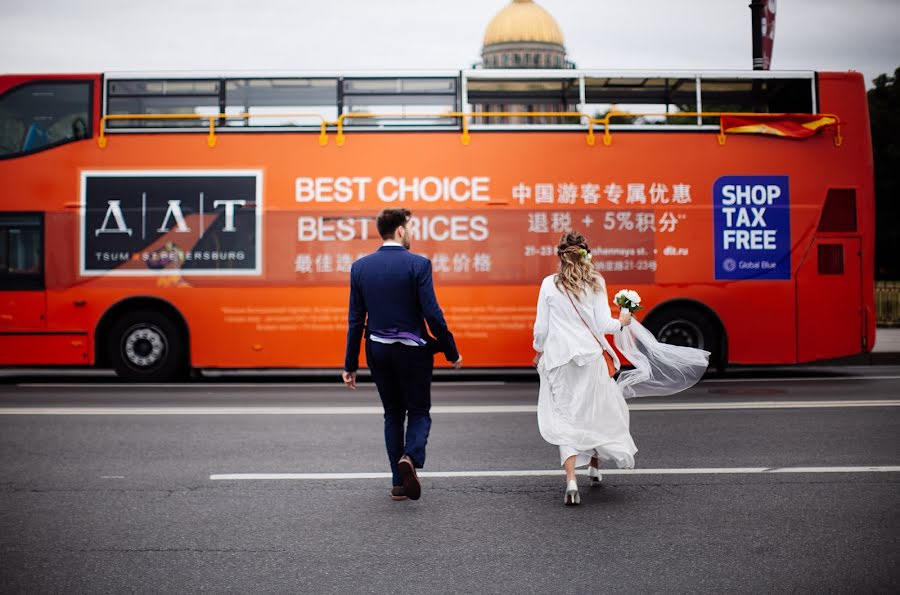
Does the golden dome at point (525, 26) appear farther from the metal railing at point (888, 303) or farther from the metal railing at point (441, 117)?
the metal railing at point (441, 117)

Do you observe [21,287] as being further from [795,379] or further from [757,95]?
[795,379]

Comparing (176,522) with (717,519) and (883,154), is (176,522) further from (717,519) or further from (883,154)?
(883,154)

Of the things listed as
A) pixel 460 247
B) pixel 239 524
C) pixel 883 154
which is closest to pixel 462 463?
pixel 239 524

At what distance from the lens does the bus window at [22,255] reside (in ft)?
43.1

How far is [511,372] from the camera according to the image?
1549 centimetres

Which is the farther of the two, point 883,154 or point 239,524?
point 883,154

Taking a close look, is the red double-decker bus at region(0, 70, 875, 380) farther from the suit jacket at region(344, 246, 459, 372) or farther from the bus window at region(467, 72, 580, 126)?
the suit jacket at region(344, 246, 459, 372)

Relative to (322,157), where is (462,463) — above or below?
below

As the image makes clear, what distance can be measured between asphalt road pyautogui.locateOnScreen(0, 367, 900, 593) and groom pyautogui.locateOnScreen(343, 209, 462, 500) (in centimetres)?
39

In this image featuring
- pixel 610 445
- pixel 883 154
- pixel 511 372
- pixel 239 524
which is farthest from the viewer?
pixel 883 154

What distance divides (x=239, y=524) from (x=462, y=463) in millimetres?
2101

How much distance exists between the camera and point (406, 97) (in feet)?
43.4

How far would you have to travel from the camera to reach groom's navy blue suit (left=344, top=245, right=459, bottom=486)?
5.98 metres

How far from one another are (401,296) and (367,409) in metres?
4.33
